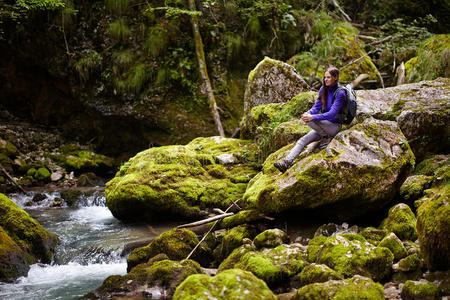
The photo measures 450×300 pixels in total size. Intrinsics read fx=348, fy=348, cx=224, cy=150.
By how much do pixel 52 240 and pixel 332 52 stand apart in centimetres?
958

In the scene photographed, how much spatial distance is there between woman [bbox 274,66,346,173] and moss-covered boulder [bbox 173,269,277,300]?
2.52m

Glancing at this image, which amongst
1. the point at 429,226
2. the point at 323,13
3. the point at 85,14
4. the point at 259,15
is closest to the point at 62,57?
the point at 85,14

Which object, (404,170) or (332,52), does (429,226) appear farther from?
(332,52)

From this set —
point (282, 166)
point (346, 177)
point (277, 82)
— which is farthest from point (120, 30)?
point (346, 177)

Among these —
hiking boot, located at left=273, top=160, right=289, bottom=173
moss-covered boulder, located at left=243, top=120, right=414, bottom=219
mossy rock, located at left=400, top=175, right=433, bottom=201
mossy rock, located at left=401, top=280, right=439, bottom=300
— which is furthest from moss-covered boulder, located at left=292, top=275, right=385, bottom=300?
mossy rock, located at left=400, top=175, right=433, bottom=201

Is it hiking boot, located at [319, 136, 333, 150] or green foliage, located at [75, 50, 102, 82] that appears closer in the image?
hiking boot, located at [319, 136, 333, 150]

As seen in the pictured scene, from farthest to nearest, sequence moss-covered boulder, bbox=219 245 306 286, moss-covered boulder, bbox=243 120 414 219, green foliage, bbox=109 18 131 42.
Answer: green foliage, bbox=109 18 131 42
moss-covered boulder, bbox=243 120 414 219
moss-covered boulder, bbox=219 245 306 286

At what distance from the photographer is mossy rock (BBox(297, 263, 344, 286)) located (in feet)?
11.5

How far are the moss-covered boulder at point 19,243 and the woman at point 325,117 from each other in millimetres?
4145

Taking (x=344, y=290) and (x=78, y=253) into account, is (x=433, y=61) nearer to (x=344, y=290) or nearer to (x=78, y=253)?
(x=344, y=290)

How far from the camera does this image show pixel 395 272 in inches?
148

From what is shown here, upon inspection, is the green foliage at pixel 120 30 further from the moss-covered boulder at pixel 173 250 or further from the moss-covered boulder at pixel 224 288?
the moss-covered boulder at pixel 224 288

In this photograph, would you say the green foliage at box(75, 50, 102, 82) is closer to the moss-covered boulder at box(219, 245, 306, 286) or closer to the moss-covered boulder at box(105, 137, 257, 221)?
the moss-covered boulder at box(105, 137, 257, 221)

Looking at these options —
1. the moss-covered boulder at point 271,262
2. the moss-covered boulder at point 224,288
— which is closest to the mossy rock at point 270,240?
the moss-covered boulder at point 271,262
